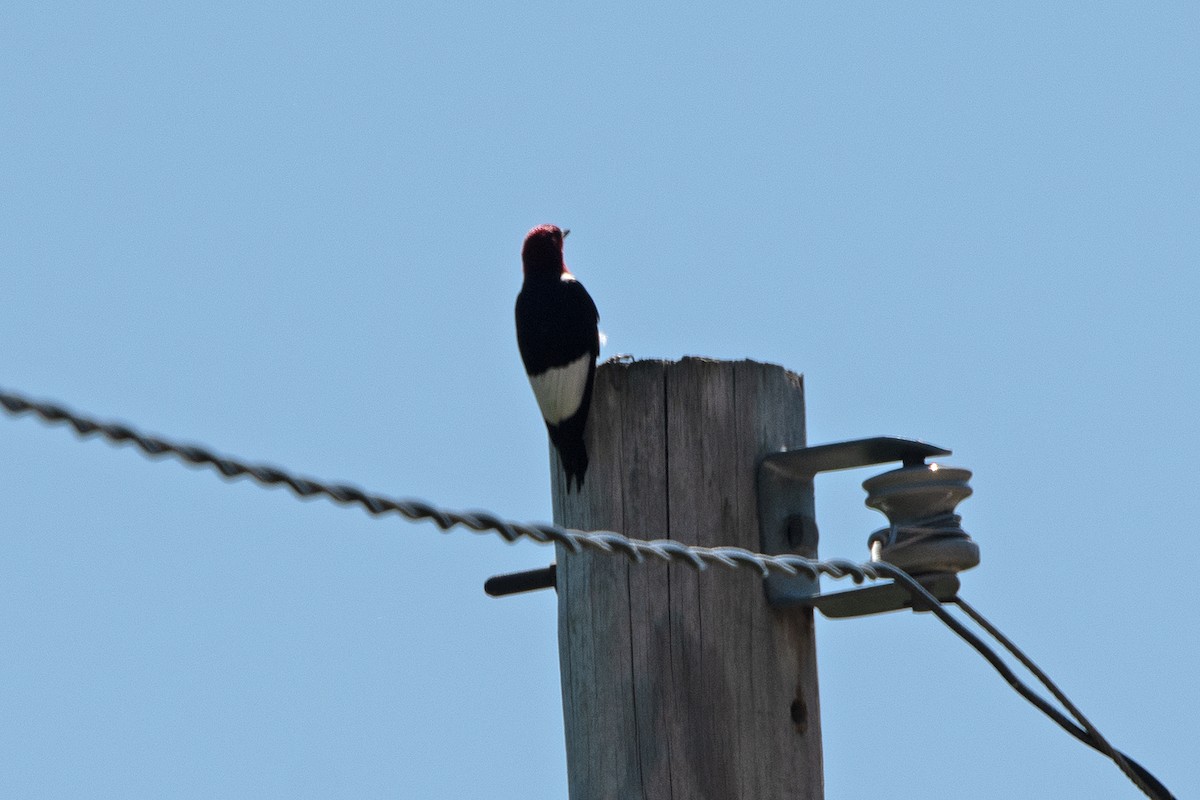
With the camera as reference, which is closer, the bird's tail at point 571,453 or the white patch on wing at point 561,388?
the bird's tail at point 571,453

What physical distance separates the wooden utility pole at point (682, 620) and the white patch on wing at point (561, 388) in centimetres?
38

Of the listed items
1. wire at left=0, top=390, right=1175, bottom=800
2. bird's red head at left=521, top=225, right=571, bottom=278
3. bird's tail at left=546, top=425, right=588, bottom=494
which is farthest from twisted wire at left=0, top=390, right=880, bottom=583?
bird's red head at left=521, top=225, right=571, bottom=278

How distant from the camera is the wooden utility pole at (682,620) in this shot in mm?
3340

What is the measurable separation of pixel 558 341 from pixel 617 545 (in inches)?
95.5

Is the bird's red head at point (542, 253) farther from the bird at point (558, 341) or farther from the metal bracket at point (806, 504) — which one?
the metal bracket at point (806, 504)

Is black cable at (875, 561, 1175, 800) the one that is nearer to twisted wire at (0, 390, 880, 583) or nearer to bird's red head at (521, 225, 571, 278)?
twisted wire at (0, 390, 880, 583)

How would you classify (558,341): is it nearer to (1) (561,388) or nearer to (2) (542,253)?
(1) (561,388)

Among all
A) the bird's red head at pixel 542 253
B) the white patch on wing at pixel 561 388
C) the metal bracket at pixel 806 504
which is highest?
the bird's red head at pixel 542 253

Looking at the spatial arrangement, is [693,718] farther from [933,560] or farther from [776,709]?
[933,560]

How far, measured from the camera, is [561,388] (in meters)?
4.46

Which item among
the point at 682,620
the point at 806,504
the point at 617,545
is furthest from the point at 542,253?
the point at 617,545

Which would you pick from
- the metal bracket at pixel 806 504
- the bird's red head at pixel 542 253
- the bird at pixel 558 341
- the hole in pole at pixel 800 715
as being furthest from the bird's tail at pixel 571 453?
the bird's red head at pixel 542 253

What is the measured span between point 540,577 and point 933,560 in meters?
0.81

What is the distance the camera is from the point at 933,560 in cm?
355
